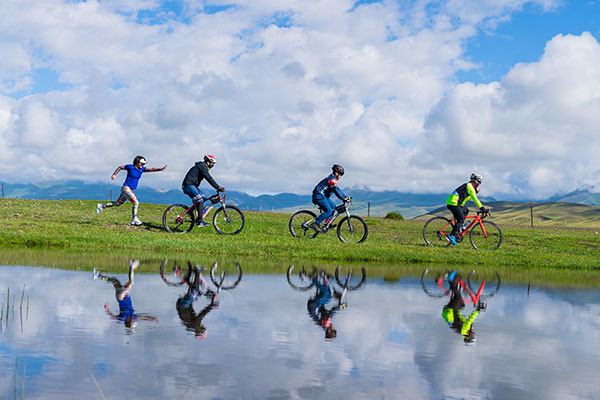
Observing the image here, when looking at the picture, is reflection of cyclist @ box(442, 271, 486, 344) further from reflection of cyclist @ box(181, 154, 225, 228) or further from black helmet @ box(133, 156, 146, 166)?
black helmet @ box(133, 156, 146, 166)

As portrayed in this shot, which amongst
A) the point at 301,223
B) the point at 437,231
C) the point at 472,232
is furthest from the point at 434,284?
the point at 472,232

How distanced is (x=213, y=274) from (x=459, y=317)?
18.7 feet

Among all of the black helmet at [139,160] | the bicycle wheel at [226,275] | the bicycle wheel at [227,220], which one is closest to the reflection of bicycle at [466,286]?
the bicycle wheel at [226,275]

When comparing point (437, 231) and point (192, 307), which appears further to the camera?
point (437, 231)

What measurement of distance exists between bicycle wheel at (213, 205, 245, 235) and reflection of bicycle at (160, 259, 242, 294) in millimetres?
9661

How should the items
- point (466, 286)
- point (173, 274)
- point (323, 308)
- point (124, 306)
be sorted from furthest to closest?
point (466, 286) < point (173, 274) < point (323, 308) < point (124, 306)

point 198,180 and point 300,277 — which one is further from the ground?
point 198,180

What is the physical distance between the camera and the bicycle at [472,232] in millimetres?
23469

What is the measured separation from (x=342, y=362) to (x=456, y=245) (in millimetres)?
19265

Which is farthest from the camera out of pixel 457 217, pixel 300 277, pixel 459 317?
pixel 457 217

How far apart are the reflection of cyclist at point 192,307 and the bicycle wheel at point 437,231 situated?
14.8 metres

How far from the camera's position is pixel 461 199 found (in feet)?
75.3

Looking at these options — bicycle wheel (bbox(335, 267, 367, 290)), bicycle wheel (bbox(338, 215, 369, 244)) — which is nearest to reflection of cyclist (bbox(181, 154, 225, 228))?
bicycle wheel (bbox(338, 215, 369, 244))

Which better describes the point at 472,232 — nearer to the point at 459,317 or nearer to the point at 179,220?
the point at 179,220
